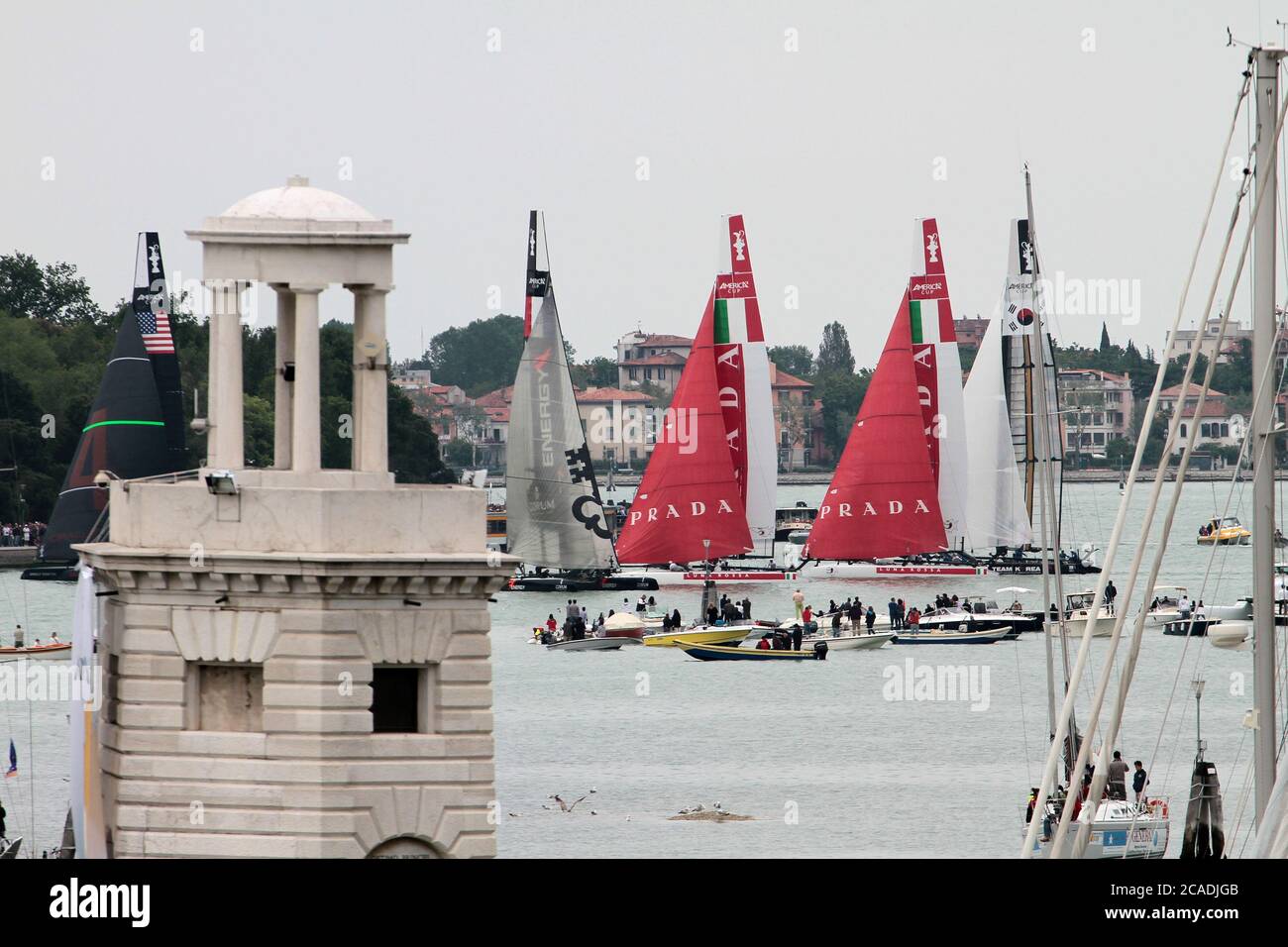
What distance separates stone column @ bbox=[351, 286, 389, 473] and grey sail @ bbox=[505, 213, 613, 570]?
69388 millimetres

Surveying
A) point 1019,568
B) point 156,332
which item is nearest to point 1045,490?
point 156,332

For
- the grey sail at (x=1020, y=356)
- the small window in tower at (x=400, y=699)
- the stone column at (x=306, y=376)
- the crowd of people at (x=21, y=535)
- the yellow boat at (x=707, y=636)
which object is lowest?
the yellow boat at (x=707, y=636)

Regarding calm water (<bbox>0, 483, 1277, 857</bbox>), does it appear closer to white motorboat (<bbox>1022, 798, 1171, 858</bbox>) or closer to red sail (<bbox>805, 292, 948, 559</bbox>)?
white motorboat (<bbox>1022, 798, 1171, 858</bbox>)

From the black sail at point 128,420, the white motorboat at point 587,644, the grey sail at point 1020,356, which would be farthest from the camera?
the grey sail at point 1020,356

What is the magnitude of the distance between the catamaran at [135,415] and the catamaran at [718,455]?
17714 mm

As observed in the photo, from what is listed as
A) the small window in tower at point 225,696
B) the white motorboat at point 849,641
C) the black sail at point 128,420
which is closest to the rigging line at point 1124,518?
the small window in tower at point 225,696

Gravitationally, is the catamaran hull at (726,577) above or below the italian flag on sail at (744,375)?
below

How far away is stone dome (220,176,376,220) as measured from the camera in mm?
24547

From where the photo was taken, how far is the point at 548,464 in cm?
9556

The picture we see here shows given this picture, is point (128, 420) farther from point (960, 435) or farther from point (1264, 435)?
point (1264, 435)

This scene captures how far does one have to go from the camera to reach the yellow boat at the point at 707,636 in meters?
79.6

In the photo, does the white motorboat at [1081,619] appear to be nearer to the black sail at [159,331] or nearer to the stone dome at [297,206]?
the black sail at [159,331]

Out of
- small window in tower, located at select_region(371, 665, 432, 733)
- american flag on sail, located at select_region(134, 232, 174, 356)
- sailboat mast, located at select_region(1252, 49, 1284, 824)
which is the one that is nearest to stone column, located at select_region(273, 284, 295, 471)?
small window in tower, located at select_region(371, 665, 432, 733)

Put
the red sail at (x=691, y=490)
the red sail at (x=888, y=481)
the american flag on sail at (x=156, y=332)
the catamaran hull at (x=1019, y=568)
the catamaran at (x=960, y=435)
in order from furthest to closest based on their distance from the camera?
the catamaran hull at (x=1019, y=568) < the catamaran at (x=960, y=435) < the red sail at (x=888, y=481) < the red sail at (x=691, y=490) < the american flag on sail at (x=156, y=332)
